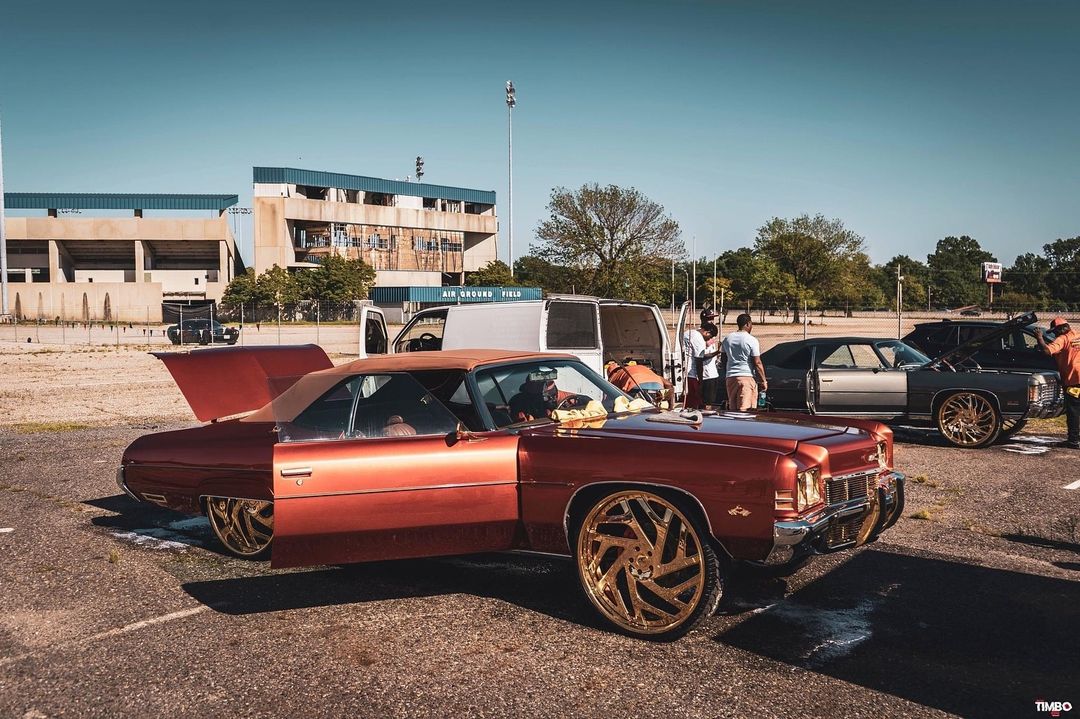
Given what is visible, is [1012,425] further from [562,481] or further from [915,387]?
[562,481]

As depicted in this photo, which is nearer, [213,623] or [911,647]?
[911,647]

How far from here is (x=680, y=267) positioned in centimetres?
7262

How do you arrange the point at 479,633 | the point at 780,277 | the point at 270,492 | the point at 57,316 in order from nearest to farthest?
the point at 479,633 < the point at 270,492 < the point at 57,316 < the point at 780,277

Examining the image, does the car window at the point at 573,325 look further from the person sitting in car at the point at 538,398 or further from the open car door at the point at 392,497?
the open car door at the point at 392,497

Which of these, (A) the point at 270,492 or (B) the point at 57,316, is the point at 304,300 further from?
(A) the point at 270,492

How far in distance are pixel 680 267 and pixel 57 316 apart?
5048 centimetres

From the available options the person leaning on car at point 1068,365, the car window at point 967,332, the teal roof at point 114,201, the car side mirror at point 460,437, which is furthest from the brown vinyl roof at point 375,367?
the teal roof at point 114,201

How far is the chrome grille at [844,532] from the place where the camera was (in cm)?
459

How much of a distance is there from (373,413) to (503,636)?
155cm

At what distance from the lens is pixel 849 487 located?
15.4ft

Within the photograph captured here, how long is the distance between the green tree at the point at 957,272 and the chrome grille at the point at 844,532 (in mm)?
111377

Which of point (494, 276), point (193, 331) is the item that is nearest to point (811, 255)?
point (494, 276)

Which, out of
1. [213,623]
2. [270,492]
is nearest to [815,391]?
[270,492]

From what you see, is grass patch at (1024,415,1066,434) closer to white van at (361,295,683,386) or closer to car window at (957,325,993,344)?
car window at (957,325,993,344)
